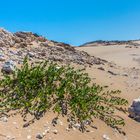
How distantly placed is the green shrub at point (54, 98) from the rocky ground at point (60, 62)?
0.34 m

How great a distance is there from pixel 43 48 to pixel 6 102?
28.2 ft

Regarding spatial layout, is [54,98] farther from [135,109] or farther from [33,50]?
[33,50]

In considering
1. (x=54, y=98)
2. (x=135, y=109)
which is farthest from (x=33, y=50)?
(x=135, y=109)

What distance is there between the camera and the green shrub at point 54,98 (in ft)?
36.2

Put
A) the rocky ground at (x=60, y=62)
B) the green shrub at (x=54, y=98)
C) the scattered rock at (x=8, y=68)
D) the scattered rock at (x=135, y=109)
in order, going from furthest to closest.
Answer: the scattered rock at (x=8, y=68) → the scattered rock at (x=135, y=109) → the green shrub at (x=54, y=98) → the rocky ground at (x=60, y=62)

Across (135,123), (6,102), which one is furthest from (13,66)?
(135,123)

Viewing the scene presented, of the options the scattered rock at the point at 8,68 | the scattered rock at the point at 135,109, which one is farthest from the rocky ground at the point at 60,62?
the scattered rock at the point at 135,109

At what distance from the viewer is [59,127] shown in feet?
34.2

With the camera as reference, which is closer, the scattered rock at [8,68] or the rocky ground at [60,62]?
the rocky ground at [60,62]

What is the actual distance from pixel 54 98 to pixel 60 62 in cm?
544

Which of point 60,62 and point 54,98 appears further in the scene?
point 60,62

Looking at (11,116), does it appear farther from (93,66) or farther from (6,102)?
(93,66)

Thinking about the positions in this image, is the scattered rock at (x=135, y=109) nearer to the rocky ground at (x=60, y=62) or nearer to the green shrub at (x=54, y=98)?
the rocky ground at (x=60, y=62)

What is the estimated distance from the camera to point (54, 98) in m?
11.7
